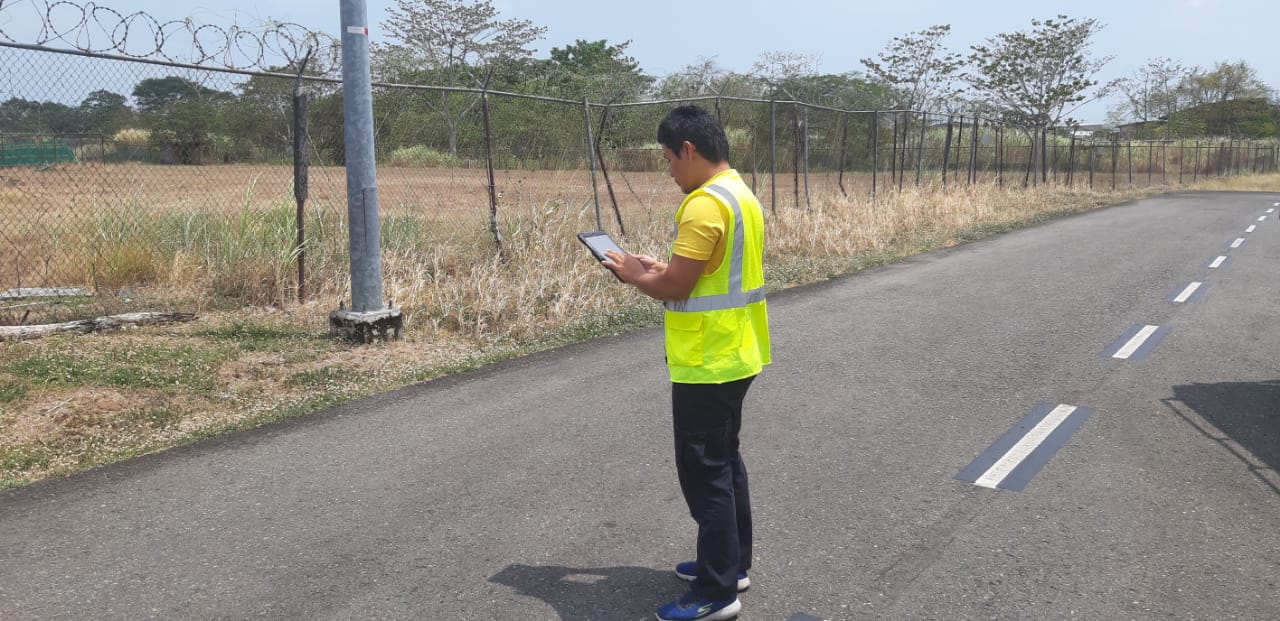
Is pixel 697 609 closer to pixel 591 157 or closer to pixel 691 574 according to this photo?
pixel 691 574

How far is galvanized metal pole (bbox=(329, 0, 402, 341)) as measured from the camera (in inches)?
313

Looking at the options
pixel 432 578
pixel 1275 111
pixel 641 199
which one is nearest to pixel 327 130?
pixel 641 199

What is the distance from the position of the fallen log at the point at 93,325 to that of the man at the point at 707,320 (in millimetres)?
6124

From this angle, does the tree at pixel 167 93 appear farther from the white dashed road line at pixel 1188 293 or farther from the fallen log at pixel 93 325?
the white dashed road line at pixel 1188 293

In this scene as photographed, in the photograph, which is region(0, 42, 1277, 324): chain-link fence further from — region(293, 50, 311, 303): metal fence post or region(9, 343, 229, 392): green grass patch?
region(9, 343, 229, 392): green grass patch

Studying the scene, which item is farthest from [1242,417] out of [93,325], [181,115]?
[181,115]

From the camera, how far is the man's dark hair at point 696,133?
346cm

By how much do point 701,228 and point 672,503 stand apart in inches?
75.5

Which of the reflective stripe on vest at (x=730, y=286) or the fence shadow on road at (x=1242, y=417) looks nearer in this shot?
the reflective stripe on vest at (x=730, y=286)

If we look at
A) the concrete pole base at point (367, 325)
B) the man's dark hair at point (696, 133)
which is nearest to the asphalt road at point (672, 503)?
the concrete pole base at point (367, 325)

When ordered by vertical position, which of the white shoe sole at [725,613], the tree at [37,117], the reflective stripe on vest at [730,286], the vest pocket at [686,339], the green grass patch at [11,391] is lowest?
the white shoe sole at [725,613]

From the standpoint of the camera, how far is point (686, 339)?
3488 mm

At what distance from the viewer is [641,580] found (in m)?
3.98

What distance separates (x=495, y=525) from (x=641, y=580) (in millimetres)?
876
